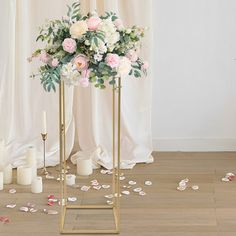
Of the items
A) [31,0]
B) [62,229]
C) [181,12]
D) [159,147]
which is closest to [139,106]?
[159,147]

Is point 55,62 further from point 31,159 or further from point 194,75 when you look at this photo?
point 194,75

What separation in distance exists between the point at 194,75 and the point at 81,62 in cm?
218

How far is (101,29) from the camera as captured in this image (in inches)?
135

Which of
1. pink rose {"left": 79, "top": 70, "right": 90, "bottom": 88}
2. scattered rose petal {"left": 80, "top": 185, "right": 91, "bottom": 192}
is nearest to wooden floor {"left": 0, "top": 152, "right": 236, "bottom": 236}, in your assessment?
scattered rose petal {"left": 80, "top": 185, "right": 91, "bottom": 192}

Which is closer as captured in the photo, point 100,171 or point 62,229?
point 62,229

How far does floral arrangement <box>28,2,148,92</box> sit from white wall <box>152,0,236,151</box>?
1.89 m

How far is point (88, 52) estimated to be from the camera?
136 inches

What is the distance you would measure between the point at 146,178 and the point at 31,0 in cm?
159

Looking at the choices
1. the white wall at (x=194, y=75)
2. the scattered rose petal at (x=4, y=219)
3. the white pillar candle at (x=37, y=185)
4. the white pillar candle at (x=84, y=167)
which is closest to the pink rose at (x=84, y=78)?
the scattered rose petal at (x=4, y=219)

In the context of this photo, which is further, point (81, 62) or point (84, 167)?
point (84, 167)

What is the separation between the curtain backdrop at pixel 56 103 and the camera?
16.7ft

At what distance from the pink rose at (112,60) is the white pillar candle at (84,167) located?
155 cm

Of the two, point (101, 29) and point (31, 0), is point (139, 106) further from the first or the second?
point (101, 29)

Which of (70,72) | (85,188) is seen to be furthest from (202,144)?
(70,72)
